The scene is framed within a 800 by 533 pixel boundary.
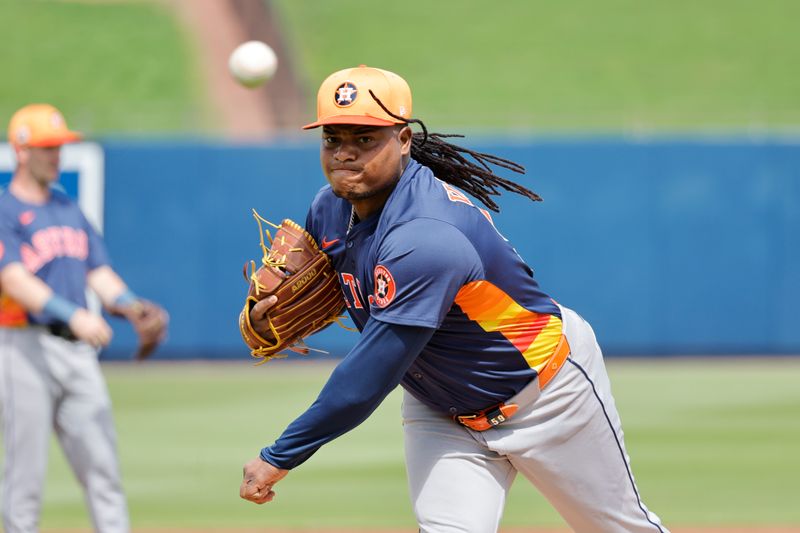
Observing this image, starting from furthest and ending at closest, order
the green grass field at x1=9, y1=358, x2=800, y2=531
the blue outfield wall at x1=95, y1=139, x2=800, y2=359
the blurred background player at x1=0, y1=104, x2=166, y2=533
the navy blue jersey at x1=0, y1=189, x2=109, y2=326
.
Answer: the blue outfield wall at x1=95, y1=139, x2=800, y2=359, the green grass field at x1=9, y1=358, x2=800, y2=531, the navy blue jersey at x1=0, y1=189, x2=109, y2=326, the blurred background player at x1=0, y1=104, x2=166, y2=533

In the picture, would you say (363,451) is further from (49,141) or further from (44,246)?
(49,141)

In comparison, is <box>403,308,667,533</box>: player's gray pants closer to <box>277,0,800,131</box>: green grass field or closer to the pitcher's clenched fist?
the pitcher's clenched fist

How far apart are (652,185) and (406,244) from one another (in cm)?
1041

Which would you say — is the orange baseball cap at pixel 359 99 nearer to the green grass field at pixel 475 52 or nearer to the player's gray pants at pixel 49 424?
the player's gray pants at pixel 49 424

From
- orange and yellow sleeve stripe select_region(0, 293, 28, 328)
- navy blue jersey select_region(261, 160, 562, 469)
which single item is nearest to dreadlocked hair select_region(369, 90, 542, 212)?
navy blue jersey select_region(261, 160, 562, 469)

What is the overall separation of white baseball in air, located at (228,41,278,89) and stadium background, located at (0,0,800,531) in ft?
8.11

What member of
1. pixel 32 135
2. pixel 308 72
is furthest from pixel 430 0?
pixel 32 135

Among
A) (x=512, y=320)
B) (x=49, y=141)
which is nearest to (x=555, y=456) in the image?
(x=512, y=320)

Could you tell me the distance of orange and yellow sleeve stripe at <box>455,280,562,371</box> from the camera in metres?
4.06

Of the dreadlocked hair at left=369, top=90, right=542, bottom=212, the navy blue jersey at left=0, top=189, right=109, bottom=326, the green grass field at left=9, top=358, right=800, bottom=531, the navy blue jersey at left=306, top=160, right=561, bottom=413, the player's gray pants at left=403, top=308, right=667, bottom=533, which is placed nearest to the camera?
the navy blue jersey at left=306, top=160, right=561, bottom=413

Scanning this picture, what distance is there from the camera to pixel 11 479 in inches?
226

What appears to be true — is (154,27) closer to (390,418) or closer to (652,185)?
(652,185)

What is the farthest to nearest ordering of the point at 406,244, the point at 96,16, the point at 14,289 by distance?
the point at 96,16
the point at 14,289
the point at 406,244

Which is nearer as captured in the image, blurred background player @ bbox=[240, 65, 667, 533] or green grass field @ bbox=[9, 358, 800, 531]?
blurred background player @ bbox=[240, 65, 667, 533]
